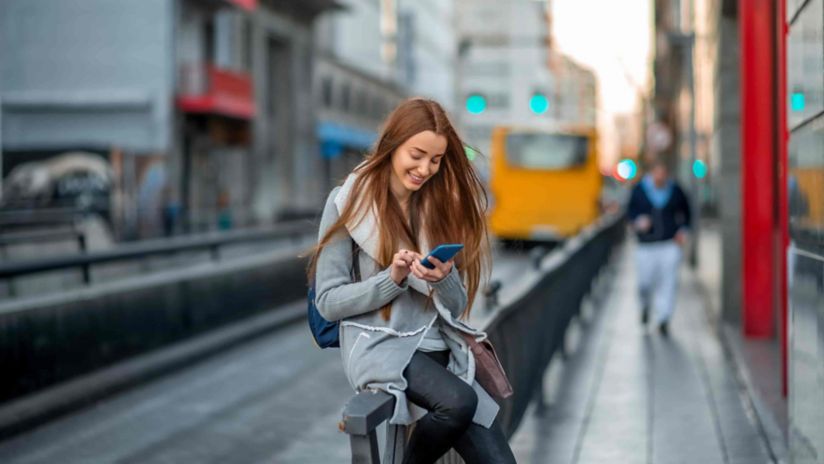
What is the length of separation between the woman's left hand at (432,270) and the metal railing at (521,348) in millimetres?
357

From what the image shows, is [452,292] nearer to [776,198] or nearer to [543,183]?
[776,198]

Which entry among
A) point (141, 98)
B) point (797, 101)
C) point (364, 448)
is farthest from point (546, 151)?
point (364, 448)

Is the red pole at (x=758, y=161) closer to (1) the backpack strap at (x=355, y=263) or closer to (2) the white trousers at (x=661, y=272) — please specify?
(2) the white trousers at (x=661, y=272)

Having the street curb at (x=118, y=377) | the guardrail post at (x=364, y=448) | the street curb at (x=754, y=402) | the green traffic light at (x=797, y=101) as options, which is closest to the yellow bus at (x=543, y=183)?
the street curb at (x=754, y=402)

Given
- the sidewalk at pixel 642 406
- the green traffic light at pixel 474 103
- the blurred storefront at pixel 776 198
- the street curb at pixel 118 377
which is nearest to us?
the blurred storefront at pixel 776 198

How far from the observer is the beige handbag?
12.5ft

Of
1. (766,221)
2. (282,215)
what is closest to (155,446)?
(766,221)

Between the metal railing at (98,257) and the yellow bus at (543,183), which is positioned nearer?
the metal railing at (98,257)

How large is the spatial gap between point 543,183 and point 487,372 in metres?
29.4

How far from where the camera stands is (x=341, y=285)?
3682 millimetres

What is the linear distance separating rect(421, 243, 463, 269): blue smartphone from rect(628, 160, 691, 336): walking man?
383 inches

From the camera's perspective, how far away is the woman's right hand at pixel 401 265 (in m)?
3.49

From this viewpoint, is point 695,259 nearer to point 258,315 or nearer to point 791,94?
point 258,315

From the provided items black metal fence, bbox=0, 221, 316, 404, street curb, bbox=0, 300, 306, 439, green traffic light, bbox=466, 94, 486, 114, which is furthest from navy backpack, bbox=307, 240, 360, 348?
green traffic light, bbox=466, 94, 486, 114
